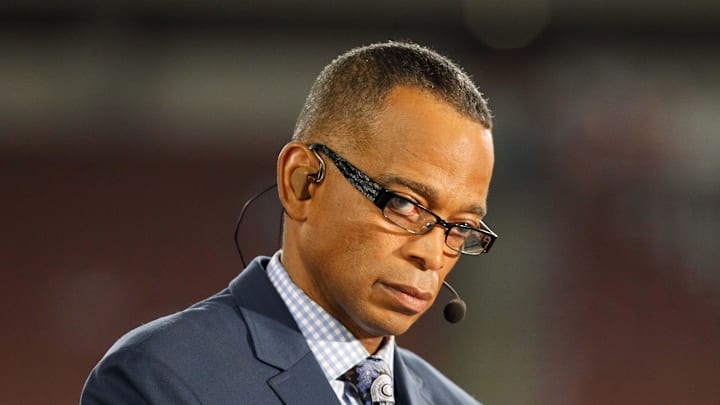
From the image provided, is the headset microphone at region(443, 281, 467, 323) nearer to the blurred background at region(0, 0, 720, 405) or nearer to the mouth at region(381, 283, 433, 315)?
the mouth at region(381, 283, 433, 315)

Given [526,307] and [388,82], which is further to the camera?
[526,307]

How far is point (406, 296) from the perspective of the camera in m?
1.19

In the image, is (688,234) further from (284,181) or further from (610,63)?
(284,181)

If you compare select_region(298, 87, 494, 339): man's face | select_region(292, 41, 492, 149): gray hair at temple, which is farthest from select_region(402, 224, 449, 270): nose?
select_region(292, 41, 492, 149): gray hair at temple

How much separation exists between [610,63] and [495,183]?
676 millimetres

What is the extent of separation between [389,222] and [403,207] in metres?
0.03

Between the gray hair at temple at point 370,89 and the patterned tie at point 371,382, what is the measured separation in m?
0.30

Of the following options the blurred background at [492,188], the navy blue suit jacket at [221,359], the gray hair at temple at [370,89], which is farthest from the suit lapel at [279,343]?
the blurred background at [492,188]

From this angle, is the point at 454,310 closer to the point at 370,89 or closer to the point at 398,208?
the point at 398,208

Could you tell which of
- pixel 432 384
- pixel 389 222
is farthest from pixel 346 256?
pixel 432 384

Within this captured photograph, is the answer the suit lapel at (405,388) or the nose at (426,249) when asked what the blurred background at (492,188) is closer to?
the suit lapel at (405,388)

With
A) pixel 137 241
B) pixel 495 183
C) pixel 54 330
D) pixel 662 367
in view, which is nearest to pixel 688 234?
pixel 662 367

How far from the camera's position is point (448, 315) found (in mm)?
1339

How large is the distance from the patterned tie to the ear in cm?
22
